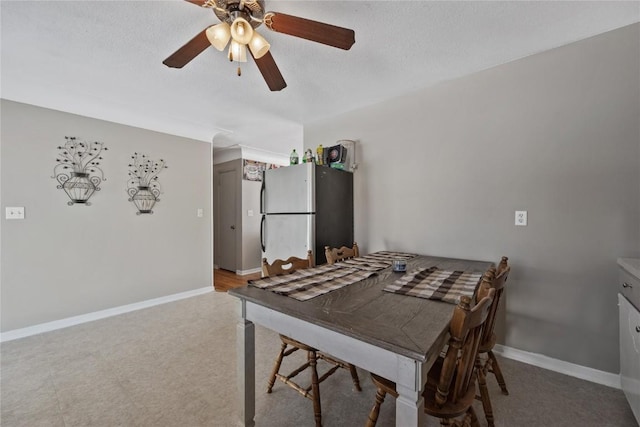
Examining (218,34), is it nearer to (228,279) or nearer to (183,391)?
(183,391)

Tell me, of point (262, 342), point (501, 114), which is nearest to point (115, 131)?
point (262, 342)

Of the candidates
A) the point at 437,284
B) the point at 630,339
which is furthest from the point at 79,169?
the point at 630,339

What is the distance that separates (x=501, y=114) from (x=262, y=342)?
9.36 feet

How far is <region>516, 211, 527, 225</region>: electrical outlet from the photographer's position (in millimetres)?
2029

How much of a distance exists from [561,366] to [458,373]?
5.26ft

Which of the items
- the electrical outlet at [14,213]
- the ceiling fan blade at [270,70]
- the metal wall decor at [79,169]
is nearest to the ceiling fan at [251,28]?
the ceiling fan blade at [270,70]

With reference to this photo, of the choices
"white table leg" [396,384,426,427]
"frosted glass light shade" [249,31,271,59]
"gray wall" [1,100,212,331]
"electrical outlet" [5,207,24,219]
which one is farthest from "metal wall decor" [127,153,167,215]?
"white table leg" [396,384,426,427]

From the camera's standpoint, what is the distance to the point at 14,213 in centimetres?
247

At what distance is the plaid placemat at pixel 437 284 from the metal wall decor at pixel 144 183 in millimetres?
3253

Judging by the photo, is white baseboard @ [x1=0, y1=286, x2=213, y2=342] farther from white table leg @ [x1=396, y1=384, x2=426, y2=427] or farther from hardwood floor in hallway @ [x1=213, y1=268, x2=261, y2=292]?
white table leg @ [x1=396, y1=384, x2=426, y2=427]

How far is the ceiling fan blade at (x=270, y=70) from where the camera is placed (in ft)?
5.57

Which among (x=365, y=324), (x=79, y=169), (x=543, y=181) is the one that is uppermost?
(x=79, y=169)

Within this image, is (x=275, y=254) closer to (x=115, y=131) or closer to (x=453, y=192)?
(x=453, y=192)

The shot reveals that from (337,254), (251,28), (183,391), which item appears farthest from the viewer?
(337,254)
